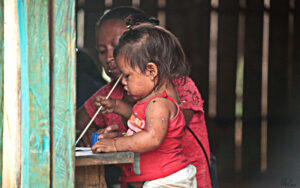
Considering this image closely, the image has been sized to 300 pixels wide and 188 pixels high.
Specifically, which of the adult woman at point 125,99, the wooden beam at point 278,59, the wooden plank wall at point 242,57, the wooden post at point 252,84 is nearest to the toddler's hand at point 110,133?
the adult woman at point 125,99

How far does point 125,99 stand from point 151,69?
1.89 feet

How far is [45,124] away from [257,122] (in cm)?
462

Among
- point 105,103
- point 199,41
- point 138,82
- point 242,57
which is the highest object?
point 199,41

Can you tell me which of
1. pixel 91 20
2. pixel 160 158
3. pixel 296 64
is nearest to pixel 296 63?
pixel 296 64

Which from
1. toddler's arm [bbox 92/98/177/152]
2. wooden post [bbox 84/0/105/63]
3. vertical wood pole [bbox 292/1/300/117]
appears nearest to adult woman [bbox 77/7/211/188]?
toddler's arm [bbox 92/98/177/152]

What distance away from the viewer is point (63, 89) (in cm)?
206

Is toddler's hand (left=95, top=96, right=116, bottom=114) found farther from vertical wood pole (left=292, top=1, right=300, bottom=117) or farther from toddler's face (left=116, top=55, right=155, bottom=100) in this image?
vertical wood pole (left=292, top=1, right=300, bottom=117)

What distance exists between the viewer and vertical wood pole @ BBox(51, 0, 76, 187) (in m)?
2.05

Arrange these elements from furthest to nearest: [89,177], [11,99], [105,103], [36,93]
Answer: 1. [105,103]
2. [89,177]
3. [11,99]
4. [36,93]

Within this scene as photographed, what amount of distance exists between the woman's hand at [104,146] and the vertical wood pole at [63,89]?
33 centimetres

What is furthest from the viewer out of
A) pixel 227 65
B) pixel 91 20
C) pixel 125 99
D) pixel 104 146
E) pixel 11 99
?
pixel 227 65

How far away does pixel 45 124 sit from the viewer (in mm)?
2057

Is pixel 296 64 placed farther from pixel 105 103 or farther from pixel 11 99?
pixel 11 99

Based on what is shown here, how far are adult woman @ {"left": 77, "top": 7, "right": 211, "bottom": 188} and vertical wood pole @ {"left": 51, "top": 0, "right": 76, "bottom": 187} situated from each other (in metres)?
0.66
